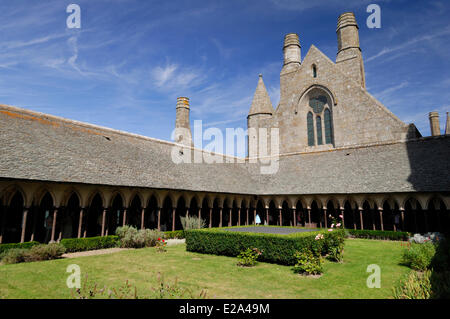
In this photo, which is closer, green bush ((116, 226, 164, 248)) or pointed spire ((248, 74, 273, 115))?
green bush ((116, 226, 164, 248))

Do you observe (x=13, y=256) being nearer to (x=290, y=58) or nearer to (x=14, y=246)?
(x=14, y=246)

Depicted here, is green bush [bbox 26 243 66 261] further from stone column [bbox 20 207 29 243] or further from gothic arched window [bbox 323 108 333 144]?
gothic arched window [bbox 323 108 333 144]

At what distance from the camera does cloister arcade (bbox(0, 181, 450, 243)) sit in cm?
1418

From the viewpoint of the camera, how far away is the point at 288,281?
859 cm

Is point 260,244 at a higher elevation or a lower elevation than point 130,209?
lower

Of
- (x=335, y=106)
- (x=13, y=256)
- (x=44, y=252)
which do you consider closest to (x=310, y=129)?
(x=335, y=106)

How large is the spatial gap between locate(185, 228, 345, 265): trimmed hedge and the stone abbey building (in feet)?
18.6

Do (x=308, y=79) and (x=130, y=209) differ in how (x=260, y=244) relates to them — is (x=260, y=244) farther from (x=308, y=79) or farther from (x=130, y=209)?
(x=308, y=79)

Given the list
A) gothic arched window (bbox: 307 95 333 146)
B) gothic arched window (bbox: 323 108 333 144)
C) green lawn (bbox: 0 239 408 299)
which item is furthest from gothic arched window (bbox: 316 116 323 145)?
green lawn (bbox: 0 239 408 299)

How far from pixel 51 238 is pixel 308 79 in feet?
93.8

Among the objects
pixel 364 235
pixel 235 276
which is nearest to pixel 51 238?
pixel 235 276

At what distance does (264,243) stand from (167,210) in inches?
453

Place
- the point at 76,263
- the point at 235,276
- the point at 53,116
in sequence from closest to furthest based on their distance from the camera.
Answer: the point at 235,276 → the point at 76,263 → the point at 53,116

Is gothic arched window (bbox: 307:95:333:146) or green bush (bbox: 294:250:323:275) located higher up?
gothic arched window (bbox: 307:95:333:146)
